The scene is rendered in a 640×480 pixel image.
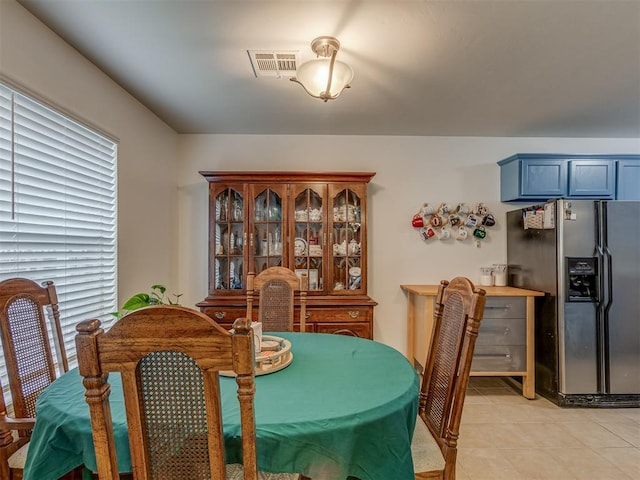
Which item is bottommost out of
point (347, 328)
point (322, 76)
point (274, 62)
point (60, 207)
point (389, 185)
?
point (347, 328)

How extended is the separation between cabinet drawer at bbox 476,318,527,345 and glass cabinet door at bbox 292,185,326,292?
1.52m

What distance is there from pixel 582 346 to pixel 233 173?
331cm

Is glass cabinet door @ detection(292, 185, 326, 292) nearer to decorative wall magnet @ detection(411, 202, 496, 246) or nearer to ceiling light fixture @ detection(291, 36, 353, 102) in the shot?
decorative wall magnet @ detection(411, 202, 496, 246)

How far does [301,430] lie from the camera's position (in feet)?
3.15

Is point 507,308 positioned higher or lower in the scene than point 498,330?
higher

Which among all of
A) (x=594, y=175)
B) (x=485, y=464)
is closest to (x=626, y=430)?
(x=485, y=464)

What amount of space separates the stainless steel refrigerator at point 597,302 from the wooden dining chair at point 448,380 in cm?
187

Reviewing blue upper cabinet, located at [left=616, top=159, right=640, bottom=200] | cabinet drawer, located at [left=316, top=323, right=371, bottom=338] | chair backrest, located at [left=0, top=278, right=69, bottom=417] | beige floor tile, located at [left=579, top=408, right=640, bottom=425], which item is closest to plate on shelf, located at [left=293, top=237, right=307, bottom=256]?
cabinet drawer, located at [left=316, top=323, right=371, bottom=338]

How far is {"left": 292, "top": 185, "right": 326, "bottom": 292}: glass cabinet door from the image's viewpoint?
3166mm

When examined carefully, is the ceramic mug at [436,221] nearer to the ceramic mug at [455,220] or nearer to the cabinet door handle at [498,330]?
the ceramic mug at [455,220]

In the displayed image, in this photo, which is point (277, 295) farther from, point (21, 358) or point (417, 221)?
point (417, 221)

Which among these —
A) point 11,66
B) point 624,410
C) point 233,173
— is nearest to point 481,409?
point 624,410

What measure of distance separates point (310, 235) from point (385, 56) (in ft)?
5.57

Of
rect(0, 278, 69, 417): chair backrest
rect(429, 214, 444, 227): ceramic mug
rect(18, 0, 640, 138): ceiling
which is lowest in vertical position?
rect(0, 278, 69, 417): chair backrest
